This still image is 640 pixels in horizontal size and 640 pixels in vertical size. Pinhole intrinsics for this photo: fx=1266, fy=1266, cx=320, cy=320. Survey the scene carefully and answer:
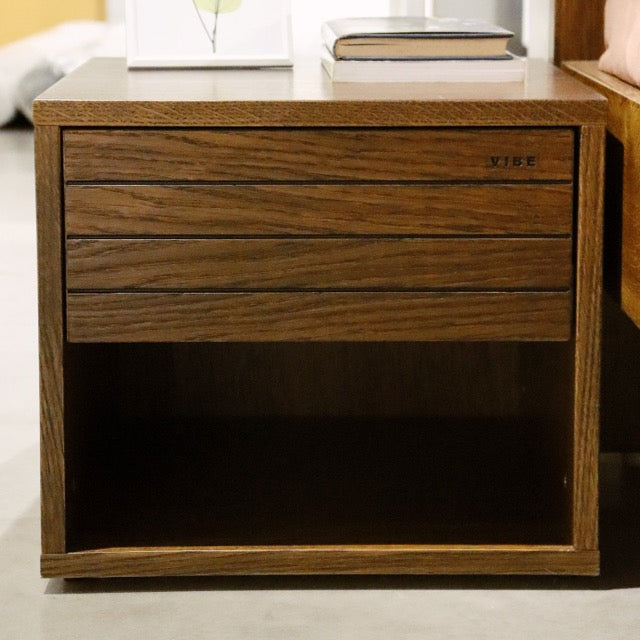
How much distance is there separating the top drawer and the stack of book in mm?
119

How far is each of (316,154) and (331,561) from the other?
34 cm

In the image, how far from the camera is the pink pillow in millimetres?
1120

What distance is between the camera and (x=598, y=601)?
1061 millimetres

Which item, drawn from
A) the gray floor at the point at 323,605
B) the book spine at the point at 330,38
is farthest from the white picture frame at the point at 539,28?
the gray floor at the point at 323,605

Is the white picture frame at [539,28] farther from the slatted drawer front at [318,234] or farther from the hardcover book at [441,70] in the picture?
the slatted drawer front at [318,234]

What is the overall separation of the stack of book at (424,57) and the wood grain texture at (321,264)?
0.17 metres

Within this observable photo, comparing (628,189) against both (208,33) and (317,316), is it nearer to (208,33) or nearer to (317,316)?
(317,316)

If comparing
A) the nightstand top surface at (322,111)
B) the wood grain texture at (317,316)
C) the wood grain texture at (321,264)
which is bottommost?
the wood grain texture at (317,316)

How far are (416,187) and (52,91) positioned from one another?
0.31m

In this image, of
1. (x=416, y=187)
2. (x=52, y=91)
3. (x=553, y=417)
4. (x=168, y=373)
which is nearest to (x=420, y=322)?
(x=416, y=187)

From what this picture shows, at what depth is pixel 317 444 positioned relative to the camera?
53.8 inches

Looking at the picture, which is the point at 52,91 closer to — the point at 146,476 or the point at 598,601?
the point at 146,476

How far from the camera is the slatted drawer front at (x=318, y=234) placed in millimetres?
996

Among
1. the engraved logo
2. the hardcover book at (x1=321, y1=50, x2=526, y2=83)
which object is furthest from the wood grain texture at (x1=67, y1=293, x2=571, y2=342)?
the hardcover book at (x1=321, y1=50, x2=526, y2=83)
